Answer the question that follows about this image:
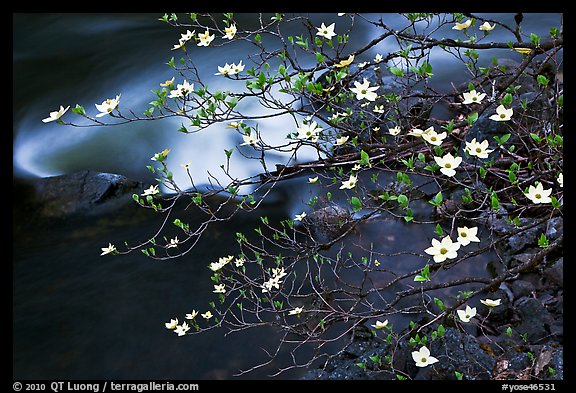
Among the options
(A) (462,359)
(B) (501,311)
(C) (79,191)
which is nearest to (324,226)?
(B) (501,311)

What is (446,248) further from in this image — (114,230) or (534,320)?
(114,230)

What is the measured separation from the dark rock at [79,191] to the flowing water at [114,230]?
16 cm

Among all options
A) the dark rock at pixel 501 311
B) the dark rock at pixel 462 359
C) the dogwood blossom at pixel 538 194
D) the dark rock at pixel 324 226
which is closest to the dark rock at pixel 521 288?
the dark rock at pixel 501 311

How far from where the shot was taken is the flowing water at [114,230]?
300 centimetres

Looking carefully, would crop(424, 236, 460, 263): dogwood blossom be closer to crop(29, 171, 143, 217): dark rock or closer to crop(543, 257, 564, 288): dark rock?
crop(543, 257, 564, 288): dark rock

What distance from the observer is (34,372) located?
2.93m

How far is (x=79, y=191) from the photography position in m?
4.47

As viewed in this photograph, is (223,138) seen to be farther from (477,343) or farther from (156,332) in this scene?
(477,343)

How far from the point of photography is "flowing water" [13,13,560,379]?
9.83 feet

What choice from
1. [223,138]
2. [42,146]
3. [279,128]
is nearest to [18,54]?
[42,146]

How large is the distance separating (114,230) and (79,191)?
654mm

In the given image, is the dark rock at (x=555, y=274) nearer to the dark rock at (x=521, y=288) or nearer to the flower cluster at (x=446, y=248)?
the dark rock at (x=521, y=288)

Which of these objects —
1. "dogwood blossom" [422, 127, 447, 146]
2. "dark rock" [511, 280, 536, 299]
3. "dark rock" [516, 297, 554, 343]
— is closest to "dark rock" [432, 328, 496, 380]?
"dark rock" [516, 297, 554, 343]
